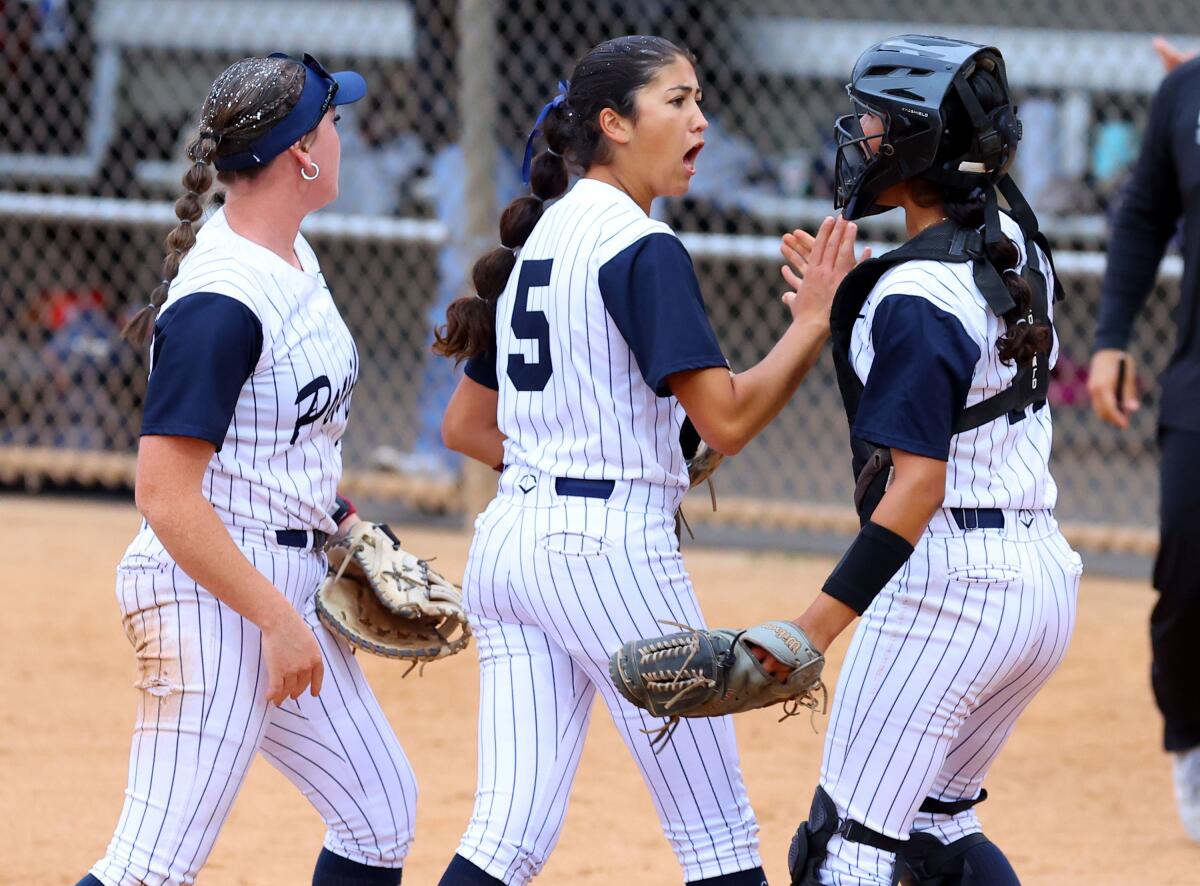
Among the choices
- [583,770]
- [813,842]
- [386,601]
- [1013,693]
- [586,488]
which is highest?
[586,488]

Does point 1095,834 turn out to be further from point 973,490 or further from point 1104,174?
point 1104,174

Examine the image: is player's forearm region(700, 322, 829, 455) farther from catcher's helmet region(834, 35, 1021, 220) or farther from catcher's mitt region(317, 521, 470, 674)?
catcher's mitt region(317, 521, 470, 674)

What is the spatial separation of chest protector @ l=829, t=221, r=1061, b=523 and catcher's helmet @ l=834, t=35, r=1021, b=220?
10 cm

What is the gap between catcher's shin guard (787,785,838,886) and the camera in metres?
2.60

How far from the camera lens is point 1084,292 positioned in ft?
28.5

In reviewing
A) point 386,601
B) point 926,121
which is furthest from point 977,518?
point 386,601

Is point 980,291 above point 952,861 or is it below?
above

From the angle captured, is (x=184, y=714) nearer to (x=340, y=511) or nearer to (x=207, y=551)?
(x=207, y=551)

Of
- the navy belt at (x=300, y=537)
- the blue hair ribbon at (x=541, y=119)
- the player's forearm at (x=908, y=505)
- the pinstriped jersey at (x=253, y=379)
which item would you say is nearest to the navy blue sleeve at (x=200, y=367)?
the pinstriped jersey at (x=253, y=379)

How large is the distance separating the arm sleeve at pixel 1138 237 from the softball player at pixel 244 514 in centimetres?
216

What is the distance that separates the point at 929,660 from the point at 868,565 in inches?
9.7

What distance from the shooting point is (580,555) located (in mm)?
2631

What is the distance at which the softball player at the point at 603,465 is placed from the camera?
2.59 meters

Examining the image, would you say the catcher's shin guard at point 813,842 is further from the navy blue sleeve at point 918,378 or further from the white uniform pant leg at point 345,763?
the white uniform pant leg at point 345,763
